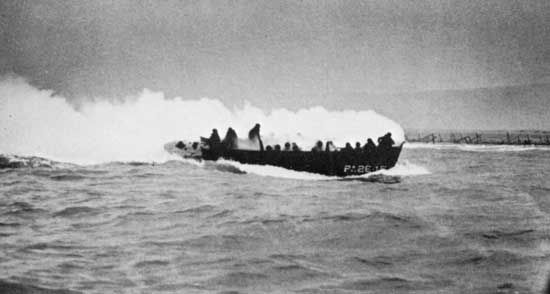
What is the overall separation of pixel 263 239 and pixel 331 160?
19086 mm

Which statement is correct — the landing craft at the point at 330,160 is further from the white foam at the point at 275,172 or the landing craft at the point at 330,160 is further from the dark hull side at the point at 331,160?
the white foam at the point at 275,172

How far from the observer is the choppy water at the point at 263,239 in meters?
9.55

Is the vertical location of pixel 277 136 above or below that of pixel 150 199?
above

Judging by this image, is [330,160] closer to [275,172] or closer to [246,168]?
[275,172]

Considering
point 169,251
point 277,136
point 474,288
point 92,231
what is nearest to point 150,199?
point 92,231

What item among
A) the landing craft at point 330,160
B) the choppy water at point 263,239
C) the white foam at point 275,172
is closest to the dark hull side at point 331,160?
the landing craft at point 330,160

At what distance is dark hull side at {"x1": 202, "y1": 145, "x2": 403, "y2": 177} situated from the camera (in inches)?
1253

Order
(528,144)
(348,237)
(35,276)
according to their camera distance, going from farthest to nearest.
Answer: (528,144) → (348,237) → (35,276)

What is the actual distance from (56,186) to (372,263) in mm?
16449

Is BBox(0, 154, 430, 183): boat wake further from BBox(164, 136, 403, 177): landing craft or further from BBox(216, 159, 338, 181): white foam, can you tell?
BBox(164, 136, 403, 177): landing craft

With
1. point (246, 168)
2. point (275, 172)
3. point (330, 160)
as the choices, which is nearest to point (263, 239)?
point (330, 160)

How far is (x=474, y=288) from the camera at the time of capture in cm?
944

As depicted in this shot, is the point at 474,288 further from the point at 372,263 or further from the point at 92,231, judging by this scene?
the point at 92,231

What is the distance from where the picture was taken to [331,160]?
3173 cm
